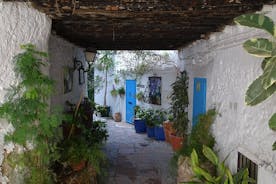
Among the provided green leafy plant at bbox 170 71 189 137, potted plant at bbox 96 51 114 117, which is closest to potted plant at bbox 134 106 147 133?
green leafy plant at bbox 170 71 189 137

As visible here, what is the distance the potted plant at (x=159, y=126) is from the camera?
9602mm

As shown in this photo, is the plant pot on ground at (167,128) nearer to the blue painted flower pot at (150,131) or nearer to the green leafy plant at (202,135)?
the blue painted flower pot at (150,131)

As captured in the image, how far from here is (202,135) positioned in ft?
16.6

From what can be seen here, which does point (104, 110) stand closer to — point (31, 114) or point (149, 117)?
point (149, 117)

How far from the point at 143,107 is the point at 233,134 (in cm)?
782

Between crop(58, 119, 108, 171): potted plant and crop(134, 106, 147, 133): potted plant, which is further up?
crop(58, 119, 108, 171): potted plant

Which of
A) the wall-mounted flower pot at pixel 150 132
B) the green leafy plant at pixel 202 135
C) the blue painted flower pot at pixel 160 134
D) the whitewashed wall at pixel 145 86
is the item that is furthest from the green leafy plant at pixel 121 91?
the green leafy plant at pixel 202 135

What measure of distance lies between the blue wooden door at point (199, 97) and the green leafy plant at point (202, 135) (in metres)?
0.64

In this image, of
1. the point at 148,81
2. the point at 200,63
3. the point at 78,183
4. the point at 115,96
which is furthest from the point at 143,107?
the point at 78,183

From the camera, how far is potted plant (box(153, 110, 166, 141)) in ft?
31.5

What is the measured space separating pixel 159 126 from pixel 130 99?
355 cm

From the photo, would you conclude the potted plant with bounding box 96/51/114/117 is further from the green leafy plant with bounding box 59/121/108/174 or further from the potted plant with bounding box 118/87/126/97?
the green leafy plant with bounding box 59/121/108/174

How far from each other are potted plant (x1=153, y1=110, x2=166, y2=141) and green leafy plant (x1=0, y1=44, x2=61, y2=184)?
6.67 metres

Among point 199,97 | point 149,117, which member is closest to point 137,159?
point 199,97
